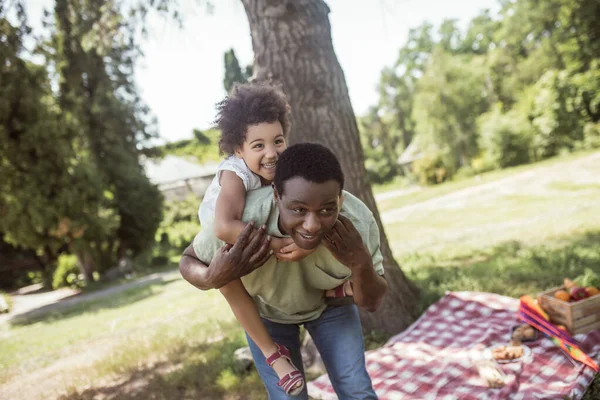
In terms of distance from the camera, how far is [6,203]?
13.9 meters

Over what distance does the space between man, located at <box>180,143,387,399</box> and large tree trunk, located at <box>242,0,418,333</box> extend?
7.91ft

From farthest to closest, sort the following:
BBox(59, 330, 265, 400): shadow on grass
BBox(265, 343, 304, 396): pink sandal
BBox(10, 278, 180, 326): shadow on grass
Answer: BBox(10, 278, 180, 326): shadow on grass, BBox(59, 330, 265, 400): shadow on grass, BBox(265, 343, 304, 396): pink sandal

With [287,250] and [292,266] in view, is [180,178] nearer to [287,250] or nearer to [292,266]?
[292,266]

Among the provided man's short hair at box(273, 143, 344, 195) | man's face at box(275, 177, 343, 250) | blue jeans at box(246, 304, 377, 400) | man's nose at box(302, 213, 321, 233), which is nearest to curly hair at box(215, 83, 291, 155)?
man's short hair at box(273, 143, 344, 195)

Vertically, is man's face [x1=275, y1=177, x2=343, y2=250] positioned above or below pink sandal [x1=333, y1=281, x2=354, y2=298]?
above

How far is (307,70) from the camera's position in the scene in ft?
14.6

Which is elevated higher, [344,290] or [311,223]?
[311,223]

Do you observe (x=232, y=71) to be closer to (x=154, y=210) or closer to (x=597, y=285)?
(x=597, y=285)

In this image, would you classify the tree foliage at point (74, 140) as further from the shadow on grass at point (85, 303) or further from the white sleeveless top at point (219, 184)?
the white sleeveless top at point (219, 184)

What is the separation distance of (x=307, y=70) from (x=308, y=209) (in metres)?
2.95

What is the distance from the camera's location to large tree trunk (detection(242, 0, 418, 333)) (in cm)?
441

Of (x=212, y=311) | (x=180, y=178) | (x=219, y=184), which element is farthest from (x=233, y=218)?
(x=180, y=178)

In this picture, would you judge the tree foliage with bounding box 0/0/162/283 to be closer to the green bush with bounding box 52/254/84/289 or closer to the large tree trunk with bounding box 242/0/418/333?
the green bush with bounding box 52/254/84/289

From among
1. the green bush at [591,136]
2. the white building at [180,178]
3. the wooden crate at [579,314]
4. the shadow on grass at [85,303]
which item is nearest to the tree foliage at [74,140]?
the shadow on grass at [85,303]
